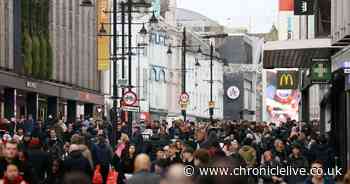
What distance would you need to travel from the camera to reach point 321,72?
34375mm

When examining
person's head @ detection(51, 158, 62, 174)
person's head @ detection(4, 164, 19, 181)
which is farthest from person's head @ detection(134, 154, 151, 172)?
person's head @ detection(51, 158, 62, 174)

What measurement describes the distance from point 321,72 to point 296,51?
123 centimetres

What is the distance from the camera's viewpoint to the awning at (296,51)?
3400 cm

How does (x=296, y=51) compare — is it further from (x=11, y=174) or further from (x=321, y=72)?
A: (x=11, y=174)

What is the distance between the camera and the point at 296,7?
4400cm

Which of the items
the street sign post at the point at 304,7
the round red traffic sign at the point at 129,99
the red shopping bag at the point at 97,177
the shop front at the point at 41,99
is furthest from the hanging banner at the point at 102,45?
the red shopping bag at the point at 97,177

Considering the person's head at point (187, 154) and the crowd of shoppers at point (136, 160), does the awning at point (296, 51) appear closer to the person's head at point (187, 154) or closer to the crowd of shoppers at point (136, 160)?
the crowd of shoppers at point (136, 160)

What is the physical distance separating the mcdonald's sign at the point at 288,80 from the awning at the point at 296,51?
2233 cm

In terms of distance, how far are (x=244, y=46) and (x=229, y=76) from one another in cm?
1497

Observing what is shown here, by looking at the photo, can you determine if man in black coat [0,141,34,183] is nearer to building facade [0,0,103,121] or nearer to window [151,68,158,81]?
building facade [0,0,103,121]

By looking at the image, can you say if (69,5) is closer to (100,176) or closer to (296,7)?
(296,7)

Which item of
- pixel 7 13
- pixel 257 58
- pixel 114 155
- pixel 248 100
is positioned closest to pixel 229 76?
pixel 248 100

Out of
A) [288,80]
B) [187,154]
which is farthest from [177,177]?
[288,80]

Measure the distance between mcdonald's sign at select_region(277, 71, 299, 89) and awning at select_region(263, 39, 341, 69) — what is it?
22.3m
